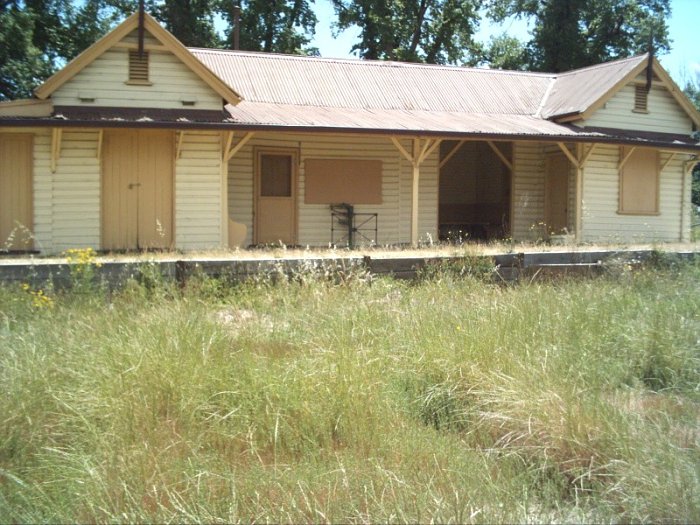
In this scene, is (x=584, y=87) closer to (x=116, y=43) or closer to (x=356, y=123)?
(x=356, y=123)

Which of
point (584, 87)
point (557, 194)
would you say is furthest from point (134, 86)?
point (584, 87)

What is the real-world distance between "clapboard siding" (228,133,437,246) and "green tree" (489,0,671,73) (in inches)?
737

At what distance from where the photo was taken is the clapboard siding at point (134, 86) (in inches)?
577

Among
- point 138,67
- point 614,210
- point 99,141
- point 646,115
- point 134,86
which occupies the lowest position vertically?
point 614,210

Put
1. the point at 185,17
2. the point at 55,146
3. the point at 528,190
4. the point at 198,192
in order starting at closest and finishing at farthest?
1. the point at 55,146
2. the point at 198,192
3. the point at 528,190
4. the point at 185,17

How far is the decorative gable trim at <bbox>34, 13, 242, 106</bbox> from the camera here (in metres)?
14.3

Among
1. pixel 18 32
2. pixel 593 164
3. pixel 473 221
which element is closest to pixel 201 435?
pixel 593 164

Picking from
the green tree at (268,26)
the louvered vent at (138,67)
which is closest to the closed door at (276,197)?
the louvered vent at (138,67)

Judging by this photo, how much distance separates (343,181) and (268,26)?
16.4 m

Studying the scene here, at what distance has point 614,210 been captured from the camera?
19.0 metres

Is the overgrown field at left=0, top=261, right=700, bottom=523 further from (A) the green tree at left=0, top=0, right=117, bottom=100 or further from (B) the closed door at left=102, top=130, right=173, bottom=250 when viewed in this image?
(A) the green tree at left=0, top=0, right=117, bottom=100

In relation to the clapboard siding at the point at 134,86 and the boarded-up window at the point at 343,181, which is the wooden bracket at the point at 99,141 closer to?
the clapboard siding at the point at 134,86

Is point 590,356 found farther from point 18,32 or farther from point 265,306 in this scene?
point 18,32

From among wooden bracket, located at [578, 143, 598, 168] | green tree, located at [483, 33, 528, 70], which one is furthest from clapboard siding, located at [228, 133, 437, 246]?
green tree, located at [483, 33, 528, 70]
